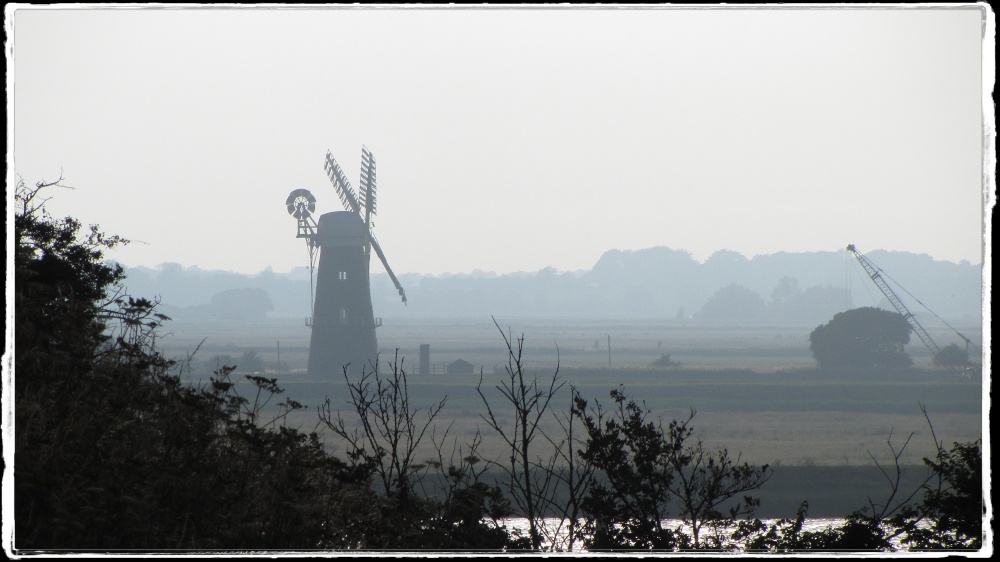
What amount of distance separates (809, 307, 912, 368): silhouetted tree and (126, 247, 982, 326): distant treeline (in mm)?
28861

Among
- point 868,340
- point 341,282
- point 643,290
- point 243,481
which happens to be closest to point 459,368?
point 341,282

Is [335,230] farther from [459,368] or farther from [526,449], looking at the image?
[526,449]

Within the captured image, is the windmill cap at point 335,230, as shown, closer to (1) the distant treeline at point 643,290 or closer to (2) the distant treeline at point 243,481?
(2) the distant treeline at point 243,481

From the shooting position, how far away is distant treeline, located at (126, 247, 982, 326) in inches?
3711

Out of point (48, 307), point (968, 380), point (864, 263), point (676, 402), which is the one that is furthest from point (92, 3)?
point (864, 263)

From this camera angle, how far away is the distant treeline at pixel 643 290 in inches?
3711

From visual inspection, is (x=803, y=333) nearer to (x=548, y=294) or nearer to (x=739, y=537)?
(x=548, y=294)

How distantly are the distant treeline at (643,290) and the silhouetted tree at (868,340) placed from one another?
28.9 meters

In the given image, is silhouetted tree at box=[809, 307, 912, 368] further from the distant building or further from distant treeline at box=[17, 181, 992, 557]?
distant treeline at box=[17, 181, 992, 557]

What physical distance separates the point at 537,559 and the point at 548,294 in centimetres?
17813

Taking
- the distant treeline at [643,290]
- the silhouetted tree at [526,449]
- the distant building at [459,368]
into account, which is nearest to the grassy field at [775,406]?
the distant building at [459,368]

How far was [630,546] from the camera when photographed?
22.6 feet

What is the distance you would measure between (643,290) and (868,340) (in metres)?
117

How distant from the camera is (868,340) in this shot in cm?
4841
